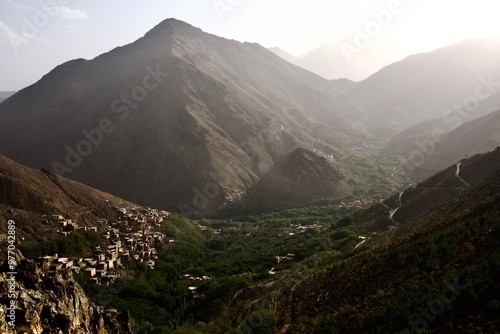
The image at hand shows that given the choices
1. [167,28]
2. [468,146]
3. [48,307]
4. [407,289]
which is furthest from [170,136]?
[167,28]

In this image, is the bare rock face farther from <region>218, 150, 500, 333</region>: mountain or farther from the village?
the village

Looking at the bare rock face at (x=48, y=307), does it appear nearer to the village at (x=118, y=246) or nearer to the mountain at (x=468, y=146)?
the village at (x=118, y=246)

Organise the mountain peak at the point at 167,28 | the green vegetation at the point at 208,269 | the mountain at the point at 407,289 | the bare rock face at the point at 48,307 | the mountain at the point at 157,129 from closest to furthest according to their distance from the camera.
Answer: the bare rock face at the point at 48,307, the mountain at the point at 407,289, the green vegetation at the point at 208,269, the mountain at the point at 157,129, the mountain peak at the point at 167,28

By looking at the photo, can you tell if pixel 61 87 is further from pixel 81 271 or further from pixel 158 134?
pixel 81 271

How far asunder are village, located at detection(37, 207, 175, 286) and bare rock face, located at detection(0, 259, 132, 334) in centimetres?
1332

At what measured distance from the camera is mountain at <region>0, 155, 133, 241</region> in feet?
129

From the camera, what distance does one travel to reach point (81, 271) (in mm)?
34906

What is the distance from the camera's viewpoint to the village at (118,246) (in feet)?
117

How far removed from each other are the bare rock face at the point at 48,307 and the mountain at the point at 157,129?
66.9 m

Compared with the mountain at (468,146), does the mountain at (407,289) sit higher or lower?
higher

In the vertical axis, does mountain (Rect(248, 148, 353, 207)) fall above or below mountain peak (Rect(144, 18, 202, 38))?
below

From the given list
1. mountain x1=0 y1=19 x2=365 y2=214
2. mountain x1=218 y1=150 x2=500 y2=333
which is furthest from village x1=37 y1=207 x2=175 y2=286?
mountain x1=0 y1=19 x2=365 y2=214

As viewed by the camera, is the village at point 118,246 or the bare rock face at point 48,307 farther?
the village at point 118,246

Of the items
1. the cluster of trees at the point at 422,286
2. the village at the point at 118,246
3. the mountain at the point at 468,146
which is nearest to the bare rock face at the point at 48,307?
the cluster of trees at the point at 422,286
